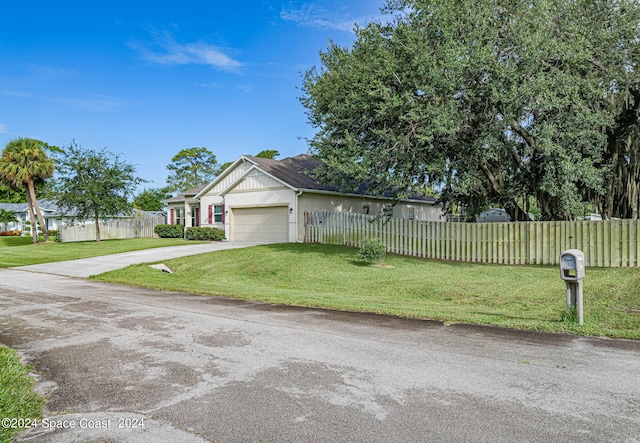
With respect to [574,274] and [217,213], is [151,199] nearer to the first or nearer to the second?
[217,213]

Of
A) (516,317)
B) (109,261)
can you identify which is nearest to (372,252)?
(516,317)

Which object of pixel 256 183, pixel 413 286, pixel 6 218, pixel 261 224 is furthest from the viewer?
pixel 6 218

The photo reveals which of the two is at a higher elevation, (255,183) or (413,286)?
(255,183)

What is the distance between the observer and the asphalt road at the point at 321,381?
9.78 ft

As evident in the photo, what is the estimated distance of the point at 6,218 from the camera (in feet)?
150

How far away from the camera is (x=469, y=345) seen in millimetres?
5109

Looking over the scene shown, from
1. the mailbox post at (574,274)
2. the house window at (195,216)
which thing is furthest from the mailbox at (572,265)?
the house window at (195,216)

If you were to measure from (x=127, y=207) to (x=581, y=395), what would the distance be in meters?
29.2

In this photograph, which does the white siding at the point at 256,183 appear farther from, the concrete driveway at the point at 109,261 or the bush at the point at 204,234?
the concrete driveway at the point at 109,261

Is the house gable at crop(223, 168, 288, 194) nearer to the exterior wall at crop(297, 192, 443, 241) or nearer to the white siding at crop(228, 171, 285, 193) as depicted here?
the white siding at crop(228, 171, 285, 193)

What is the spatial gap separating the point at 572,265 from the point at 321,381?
14.1ft

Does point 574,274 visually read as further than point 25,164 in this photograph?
No

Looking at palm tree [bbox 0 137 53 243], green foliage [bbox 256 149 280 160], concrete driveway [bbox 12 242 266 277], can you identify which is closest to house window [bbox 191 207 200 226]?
concrete driveway [bbox 12 242 266 277]

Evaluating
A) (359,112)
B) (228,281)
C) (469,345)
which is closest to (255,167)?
(359,112)
